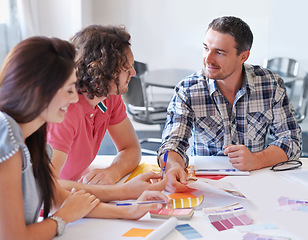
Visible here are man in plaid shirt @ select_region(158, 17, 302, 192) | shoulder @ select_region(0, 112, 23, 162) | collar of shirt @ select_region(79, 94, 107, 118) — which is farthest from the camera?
man in plaid shirt @ select_region(158, 17, 302, 192)

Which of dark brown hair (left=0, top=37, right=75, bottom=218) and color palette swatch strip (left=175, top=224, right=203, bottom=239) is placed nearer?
dark brown hair (left=0, top=37, right=75, bottom=218)

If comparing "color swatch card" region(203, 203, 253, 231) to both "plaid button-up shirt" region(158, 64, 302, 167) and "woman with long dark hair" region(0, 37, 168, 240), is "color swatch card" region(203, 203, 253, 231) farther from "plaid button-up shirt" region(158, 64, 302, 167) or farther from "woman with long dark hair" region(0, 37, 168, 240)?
"plaid button-up shirt" region(158, 64, 302, 167)

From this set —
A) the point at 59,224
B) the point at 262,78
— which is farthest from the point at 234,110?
the point at 59,224

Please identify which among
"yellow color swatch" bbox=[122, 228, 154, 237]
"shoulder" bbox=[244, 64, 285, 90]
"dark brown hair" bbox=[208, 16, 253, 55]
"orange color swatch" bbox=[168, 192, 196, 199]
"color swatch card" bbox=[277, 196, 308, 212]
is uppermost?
"dark brown hair" bbox=[208, 16, 253, 55]

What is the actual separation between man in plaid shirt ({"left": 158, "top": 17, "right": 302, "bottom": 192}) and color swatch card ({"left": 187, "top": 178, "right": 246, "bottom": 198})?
0.48 m

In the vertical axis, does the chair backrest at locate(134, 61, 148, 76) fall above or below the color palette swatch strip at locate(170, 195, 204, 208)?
below

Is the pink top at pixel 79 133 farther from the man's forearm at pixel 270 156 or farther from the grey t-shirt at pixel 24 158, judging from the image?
the man's forearm at pixel 270 156

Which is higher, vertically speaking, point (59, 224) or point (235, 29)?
point (235, 29)

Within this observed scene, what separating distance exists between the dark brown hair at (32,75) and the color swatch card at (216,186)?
1.87ft

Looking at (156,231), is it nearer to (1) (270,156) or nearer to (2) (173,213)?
(2) (173,213)

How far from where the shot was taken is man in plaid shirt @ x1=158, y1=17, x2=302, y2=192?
198cm

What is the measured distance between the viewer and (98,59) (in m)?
1.56

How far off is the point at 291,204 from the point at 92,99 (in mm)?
794

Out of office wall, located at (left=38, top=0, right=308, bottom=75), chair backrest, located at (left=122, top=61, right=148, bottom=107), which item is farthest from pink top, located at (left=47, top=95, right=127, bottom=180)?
office wall, located at (left=38, top=0, right=308, bottom=75)
